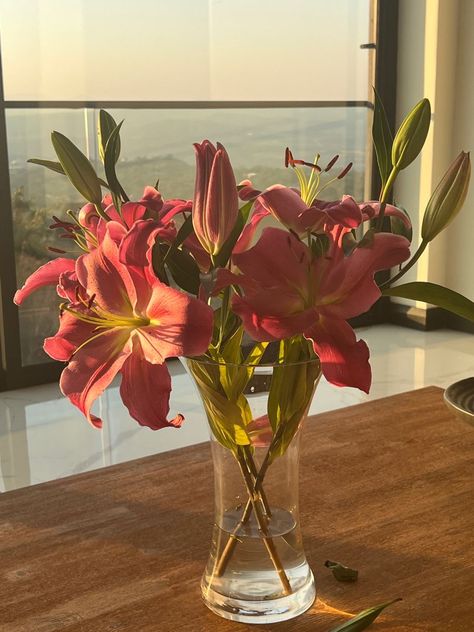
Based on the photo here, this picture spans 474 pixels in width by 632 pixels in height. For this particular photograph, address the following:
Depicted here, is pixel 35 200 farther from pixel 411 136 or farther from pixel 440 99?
pixel 411 136

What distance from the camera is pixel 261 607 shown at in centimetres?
85

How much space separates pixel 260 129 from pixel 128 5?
37.1 inches

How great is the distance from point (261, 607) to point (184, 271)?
33 cm

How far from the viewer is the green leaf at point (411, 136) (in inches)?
30.2

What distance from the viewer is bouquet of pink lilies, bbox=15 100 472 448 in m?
0.69

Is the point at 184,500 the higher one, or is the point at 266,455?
the point at 266,455

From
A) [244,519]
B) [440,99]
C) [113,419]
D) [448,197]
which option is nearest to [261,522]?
[244,519]

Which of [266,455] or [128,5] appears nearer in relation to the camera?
[266,455]

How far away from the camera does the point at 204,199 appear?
70cm

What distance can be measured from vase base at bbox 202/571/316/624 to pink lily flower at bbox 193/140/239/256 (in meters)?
0.34

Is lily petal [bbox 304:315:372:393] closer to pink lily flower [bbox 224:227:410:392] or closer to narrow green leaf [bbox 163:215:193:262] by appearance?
pink lily flower [bbox 224:227:410:392]

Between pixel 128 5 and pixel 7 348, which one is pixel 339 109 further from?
pixel 7 348

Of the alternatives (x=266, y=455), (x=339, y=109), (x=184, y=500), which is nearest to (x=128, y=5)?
(x=339, y=109)

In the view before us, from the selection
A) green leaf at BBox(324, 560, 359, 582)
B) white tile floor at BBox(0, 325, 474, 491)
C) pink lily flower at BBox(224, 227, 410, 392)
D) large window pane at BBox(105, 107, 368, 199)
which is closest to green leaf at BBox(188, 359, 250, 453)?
pink lily flower at BBox(224, 227, 410, 392)
